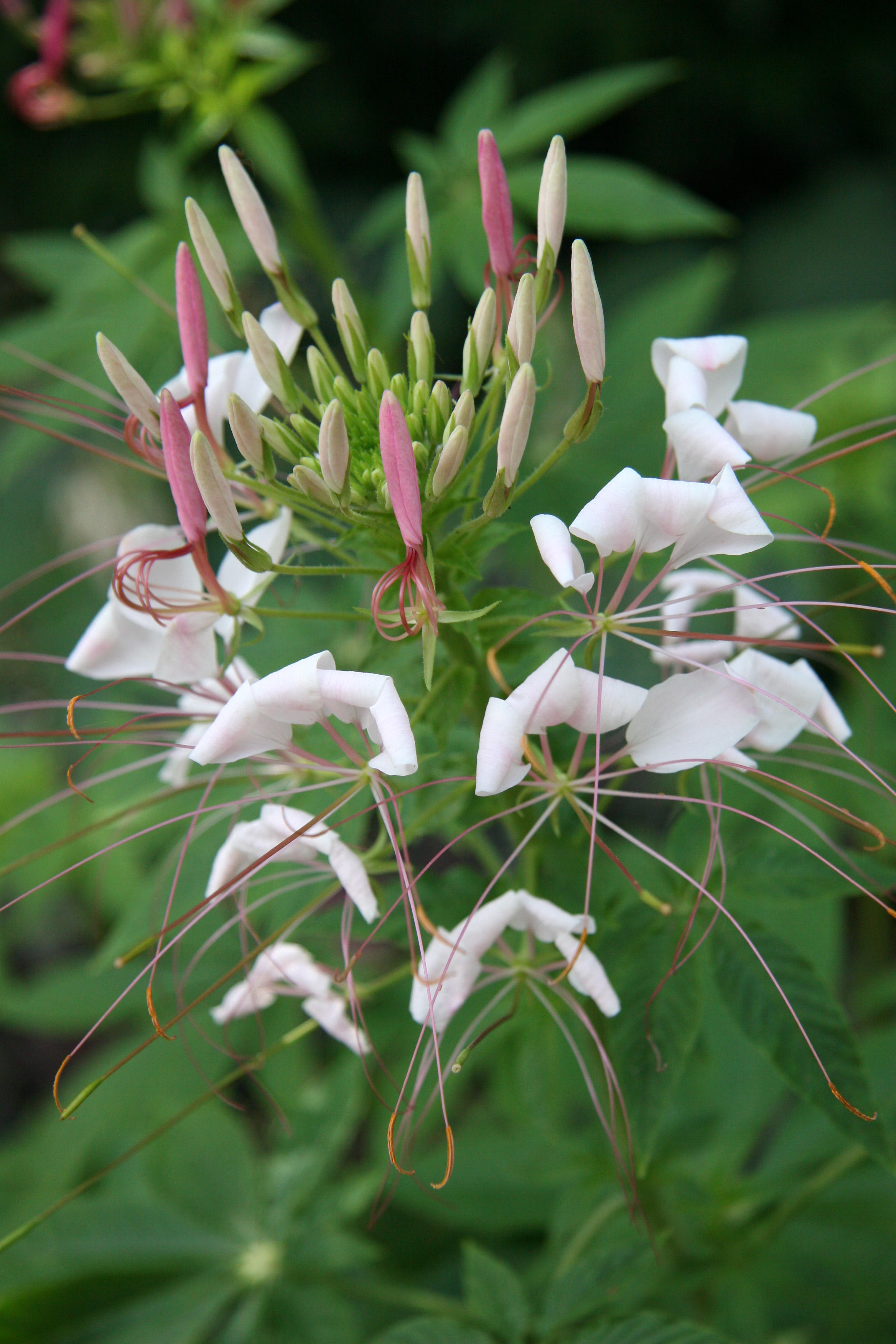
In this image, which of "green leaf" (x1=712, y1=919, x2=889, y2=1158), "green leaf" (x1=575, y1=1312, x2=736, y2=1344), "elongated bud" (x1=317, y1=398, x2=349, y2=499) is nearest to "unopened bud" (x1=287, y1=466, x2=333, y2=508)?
"elongated bud" (x1=317, y1=398, x2=349, y2=499)

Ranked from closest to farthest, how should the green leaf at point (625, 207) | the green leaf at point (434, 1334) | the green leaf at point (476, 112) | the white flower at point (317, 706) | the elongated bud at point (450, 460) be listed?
the white flower at point (317, 706)
the elongated bud at point (450, 460)
the green leaf at point (434, 1334)
the green leaf at point (625, 207)
the green leaf at point (476, 112)

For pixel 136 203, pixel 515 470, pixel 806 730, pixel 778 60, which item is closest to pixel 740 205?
pixel 778 60

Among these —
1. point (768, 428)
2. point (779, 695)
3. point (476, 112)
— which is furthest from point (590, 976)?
point (476, 112)

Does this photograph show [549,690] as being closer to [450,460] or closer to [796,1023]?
[450,460]

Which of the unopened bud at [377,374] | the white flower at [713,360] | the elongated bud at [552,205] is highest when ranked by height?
the elongated bud at [552,205]

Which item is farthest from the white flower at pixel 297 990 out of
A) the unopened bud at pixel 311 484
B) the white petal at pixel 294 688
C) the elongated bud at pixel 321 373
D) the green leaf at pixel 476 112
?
the green leaf at pixel 476 112

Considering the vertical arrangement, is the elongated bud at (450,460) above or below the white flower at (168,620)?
above

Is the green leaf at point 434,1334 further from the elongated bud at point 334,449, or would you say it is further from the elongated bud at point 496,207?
the elongated bud at point 496,207
